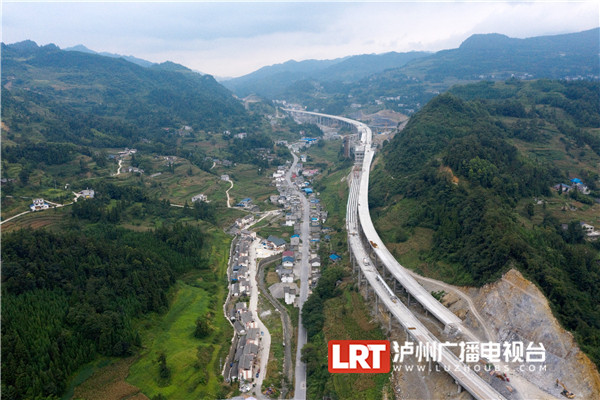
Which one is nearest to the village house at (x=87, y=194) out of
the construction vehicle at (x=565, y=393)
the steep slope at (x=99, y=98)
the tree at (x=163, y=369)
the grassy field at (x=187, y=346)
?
the grassy field at (x=187, y=346)

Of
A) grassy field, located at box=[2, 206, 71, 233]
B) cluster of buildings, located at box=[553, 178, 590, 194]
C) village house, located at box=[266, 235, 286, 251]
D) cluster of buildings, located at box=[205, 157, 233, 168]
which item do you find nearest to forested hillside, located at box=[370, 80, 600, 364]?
cluster of buildings, located at box=[553, 178, 590, 194]

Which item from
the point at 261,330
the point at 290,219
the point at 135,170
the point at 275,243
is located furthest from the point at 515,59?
the point at 261,330

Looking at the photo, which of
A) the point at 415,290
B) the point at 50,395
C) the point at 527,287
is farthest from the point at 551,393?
the point at 50,395

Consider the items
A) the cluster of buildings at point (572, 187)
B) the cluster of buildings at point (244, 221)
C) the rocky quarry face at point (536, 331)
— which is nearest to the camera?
the rocky quarry face at point (536, 331)

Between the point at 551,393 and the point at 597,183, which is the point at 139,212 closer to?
the point at 551,393

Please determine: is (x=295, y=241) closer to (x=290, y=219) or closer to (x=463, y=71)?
(x=290, y=219)

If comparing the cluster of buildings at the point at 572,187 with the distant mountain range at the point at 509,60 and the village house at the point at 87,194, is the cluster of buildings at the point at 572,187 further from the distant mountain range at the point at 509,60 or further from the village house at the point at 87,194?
the distant mountain range at the point at 509,60
